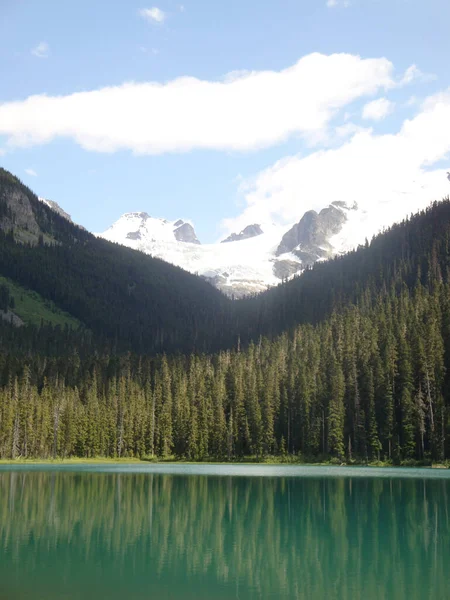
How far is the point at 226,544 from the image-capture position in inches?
1543

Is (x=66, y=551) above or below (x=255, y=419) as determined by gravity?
below

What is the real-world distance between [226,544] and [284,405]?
349 ft

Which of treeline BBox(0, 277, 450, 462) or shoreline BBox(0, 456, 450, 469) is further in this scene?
treeline BBox(0, 277, 450, 462)

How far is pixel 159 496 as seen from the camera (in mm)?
65562

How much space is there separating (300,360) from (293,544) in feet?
389

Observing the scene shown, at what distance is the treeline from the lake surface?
49.6 metres

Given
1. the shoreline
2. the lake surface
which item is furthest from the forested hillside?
the lake surface

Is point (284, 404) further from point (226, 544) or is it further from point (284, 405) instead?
point (226, 544)

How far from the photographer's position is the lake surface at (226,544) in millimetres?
28922

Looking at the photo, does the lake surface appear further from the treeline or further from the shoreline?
the treeline

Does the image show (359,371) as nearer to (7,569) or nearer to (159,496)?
(159,496)

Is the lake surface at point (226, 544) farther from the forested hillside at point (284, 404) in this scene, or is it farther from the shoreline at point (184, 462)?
the forested hillside at point (284, 404)

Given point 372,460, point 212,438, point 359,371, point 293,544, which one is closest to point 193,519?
point 293,544

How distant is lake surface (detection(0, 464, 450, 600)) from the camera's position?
28922 millimetres
